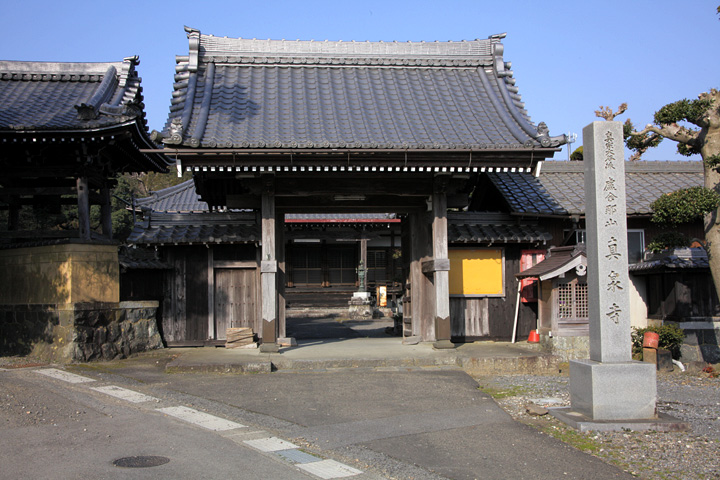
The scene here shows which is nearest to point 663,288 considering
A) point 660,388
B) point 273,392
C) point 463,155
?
point 660,388

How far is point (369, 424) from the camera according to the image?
758cm

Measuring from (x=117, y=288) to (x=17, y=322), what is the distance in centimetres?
219

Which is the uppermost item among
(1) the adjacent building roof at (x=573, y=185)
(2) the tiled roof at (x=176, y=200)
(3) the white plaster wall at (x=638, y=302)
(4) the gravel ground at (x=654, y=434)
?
(2) the tiled roof at (x=176, y=200)

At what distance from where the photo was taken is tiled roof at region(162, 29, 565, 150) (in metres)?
12.7

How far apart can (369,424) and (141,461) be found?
2.75 metres

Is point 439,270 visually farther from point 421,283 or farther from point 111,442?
point 111,442

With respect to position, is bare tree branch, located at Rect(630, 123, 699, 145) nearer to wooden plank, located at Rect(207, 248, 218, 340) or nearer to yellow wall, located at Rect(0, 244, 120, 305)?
wooden plank, located at Rect(207, 248, 218, 340)

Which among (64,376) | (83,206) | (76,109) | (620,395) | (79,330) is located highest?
(76,109)

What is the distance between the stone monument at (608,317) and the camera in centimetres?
745

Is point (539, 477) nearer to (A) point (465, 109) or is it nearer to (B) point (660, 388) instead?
(B) point (660, 388)

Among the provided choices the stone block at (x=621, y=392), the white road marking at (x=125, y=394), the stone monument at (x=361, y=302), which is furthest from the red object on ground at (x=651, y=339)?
the stone monument at (x=361, y=302)

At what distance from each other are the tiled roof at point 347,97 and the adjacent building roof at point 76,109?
111 centimetres

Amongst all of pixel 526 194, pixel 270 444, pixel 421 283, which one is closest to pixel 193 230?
pixel 421 283

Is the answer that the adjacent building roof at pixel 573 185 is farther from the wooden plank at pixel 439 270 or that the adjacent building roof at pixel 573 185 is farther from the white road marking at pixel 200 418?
the white road marking at pixel 200 418
